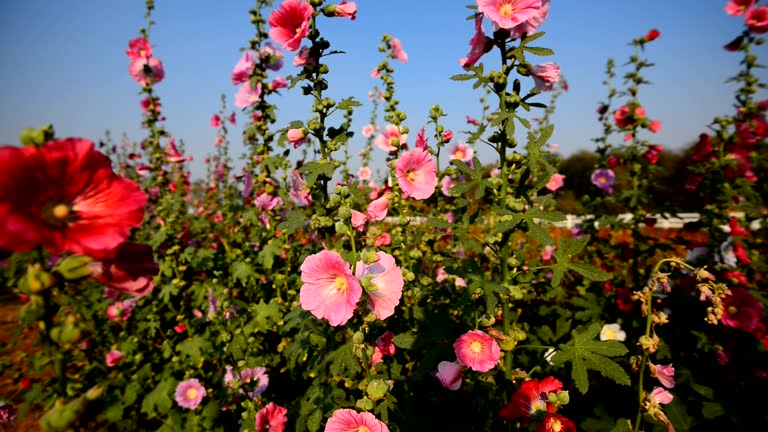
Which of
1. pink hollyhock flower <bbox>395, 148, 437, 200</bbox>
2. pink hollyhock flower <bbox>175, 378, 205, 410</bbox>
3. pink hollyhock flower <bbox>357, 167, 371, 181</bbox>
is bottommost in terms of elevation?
pink hollyhock flower <bbox>175, 378, 205, 410</bbox>

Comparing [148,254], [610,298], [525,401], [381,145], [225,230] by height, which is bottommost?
[225,230]

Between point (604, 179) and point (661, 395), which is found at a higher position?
point (604, 179)

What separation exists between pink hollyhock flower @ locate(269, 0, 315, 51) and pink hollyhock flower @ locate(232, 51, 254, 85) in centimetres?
111

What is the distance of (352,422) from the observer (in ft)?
4.27

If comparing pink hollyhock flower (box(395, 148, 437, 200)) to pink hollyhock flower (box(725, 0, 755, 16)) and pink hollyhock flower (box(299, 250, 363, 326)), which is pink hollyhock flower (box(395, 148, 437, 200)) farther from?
pink hollyhock flower (box(725, 0, 755, 16))

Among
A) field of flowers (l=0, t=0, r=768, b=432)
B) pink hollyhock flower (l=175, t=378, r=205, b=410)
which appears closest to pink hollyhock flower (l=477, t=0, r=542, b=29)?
field of flowers (l=0, t=0, r=768, b=432)

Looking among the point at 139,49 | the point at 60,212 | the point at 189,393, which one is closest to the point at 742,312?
the point at 60,212

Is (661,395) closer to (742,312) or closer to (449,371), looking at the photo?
(449,371)

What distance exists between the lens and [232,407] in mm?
2627

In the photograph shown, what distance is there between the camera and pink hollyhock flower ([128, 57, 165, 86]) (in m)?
3.57

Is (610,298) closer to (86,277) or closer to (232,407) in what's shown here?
(232,407)

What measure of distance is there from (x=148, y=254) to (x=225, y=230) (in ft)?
14.7

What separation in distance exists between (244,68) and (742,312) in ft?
13.0

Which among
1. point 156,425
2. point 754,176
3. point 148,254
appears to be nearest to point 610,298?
point 754,176
